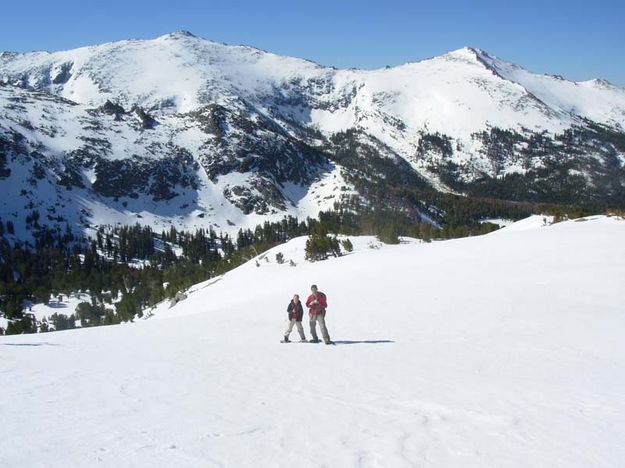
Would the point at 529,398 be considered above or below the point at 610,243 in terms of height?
below

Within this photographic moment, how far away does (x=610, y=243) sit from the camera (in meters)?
47.4

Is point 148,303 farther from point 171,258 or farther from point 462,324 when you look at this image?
point 462,324

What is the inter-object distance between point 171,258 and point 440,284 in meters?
147

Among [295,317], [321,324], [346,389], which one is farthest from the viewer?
[295,317]

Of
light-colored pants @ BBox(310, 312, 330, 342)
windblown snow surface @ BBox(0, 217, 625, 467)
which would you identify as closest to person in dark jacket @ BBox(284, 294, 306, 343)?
light-colored pants @ BBox(310, 312, 330, 342)

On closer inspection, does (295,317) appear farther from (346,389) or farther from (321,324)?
(346,389)

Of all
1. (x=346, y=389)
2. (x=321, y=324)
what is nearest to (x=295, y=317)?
(x=321, y=324)

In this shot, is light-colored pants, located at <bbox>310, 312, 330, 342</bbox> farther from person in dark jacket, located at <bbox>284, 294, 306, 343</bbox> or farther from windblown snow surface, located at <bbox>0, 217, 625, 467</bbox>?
windblown snow surface, located at <bbox>0, 217, 625, 467</bbox>

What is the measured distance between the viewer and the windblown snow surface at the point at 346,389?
31.1 ft

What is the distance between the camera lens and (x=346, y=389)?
14.3 metres

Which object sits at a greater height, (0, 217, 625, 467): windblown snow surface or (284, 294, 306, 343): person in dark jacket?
(284, 294, 306, 343): person in dark jacket

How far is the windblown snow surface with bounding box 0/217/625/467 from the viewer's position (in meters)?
9.47

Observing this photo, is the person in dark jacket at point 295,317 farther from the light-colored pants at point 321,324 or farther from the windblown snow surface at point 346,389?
the windblown snow surface at point 346,389

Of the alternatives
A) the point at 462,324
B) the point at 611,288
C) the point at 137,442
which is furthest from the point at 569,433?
the point at 611,288
